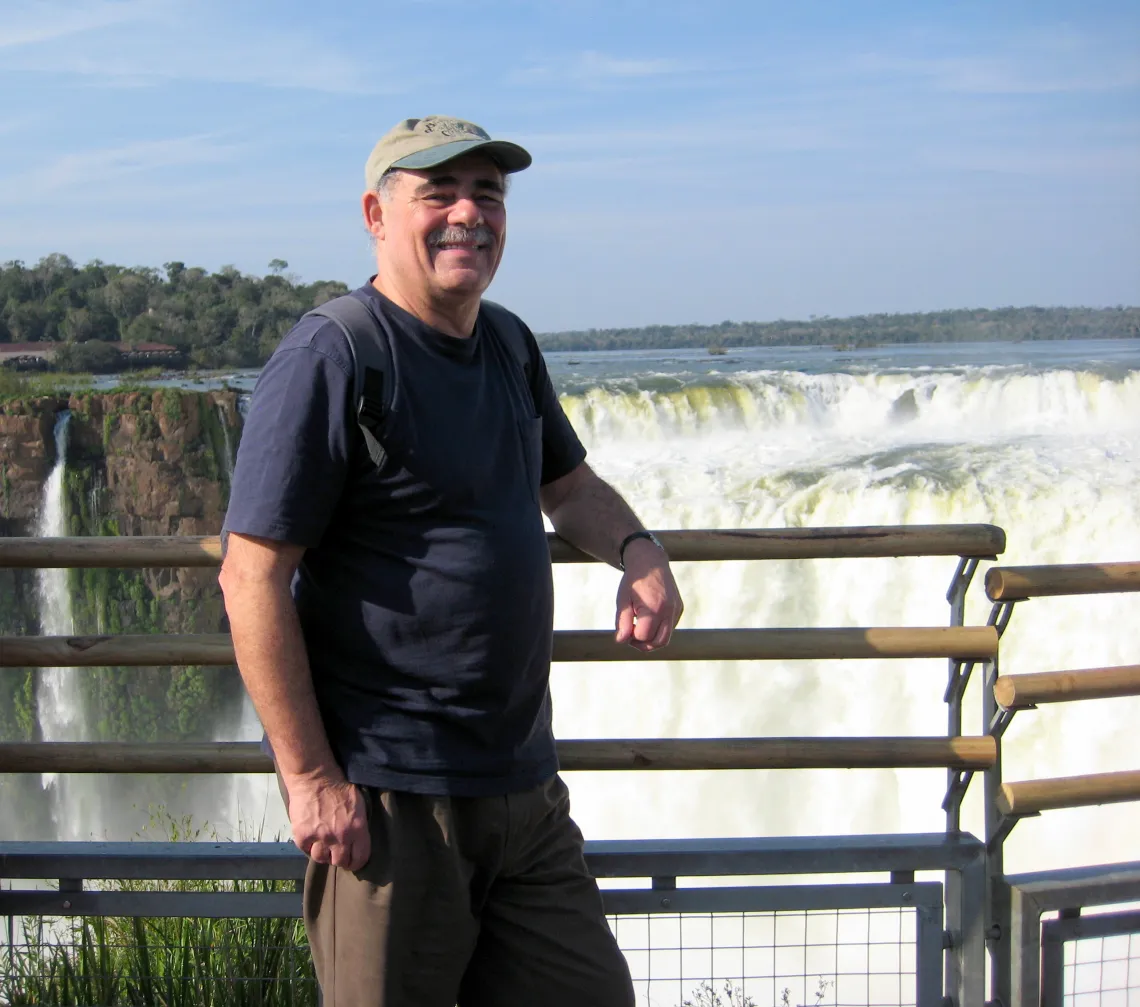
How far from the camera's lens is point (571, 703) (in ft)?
36.3

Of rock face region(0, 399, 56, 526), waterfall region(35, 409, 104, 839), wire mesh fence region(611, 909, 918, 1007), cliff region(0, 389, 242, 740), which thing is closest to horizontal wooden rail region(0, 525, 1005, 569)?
wire mesh fence region(611, 909, 918, 1007)

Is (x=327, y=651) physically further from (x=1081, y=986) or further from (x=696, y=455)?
(x=696, y=455)

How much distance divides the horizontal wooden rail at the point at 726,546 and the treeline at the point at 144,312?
29.9 m

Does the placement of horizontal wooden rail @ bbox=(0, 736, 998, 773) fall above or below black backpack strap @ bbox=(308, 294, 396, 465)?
below

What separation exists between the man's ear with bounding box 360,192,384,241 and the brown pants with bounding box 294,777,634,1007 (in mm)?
843

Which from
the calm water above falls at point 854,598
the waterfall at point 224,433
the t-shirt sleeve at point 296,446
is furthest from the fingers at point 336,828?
the waterfall at point 224,433

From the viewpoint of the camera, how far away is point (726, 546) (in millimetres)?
2477

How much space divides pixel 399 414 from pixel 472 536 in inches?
8.2

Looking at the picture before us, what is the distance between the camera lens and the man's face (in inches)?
74.5

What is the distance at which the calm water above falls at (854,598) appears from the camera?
30.3 feet

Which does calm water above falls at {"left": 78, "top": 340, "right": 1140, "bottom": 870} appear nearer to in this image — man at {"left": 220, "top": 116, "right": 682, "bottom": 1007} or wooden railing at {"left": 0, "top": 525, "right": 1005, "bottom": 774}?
wooden railing at {"left": 0, "top": 525, "right": 1005, "bottom": 774}

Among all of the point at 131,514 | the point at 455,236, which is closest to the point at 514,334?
the point at 455,236

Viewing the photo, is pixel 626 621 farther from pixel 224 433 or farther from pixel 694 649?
pixel 224 433

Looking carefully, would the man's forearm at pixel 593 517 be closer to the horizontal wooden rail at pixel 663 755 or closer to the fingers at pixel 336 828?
the horizontal wooden rail at pixel 663 755
